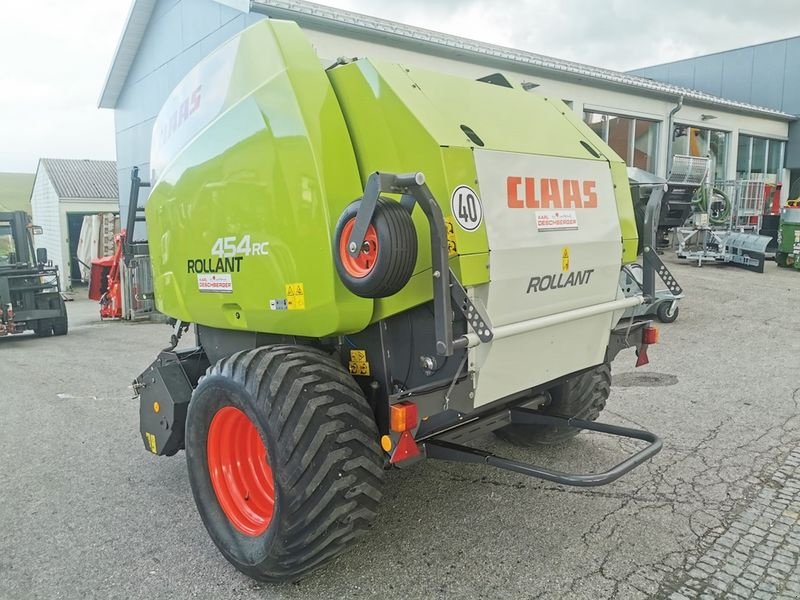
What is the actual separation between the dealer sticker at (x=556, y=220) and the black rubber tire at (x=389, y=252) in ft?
2.53

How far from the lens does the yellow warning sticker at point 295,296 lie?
2.83 metres

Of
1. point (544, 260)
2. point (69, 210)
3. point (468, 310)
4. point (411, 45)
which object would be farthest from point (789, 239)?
point (69, 210)

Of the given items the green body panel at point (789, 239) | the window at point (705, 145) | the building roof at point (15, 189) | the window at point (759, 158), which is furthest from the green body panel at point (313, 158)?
the building roof at point (15, 189)

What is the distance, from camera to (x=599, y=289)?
3.26 m

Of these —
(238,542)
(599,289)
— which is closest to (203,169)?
(238,542)

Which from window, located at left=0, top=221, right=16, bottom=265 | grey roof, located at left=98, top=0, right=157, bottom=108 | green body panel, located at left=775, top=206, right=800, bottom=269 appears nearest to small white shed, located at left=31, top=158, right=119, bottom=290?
grey roof, located at left=98, top=0, right=157, bottom=108

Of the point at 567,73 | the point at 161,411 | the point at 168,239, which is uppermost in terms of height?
the point at 567,73

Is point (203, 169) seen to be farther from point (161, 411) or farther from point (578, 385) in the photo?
point (578, 385)

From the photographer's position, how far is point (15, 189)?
1998 inches

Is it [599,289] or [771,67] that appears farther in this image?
[771,67]

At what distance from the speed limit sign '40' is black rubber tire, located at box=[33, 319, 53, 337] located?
439 inches

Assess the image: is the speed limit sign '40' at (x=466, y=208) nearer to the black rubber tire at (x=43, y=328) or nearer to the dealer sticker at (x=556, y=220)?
the dealer sticker at (x=556, y=220)

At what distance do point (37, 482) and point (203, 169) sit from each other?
2455 millimetres

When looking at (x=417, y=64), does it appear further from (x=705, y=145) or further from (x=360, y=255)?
(x=705, y=145)
